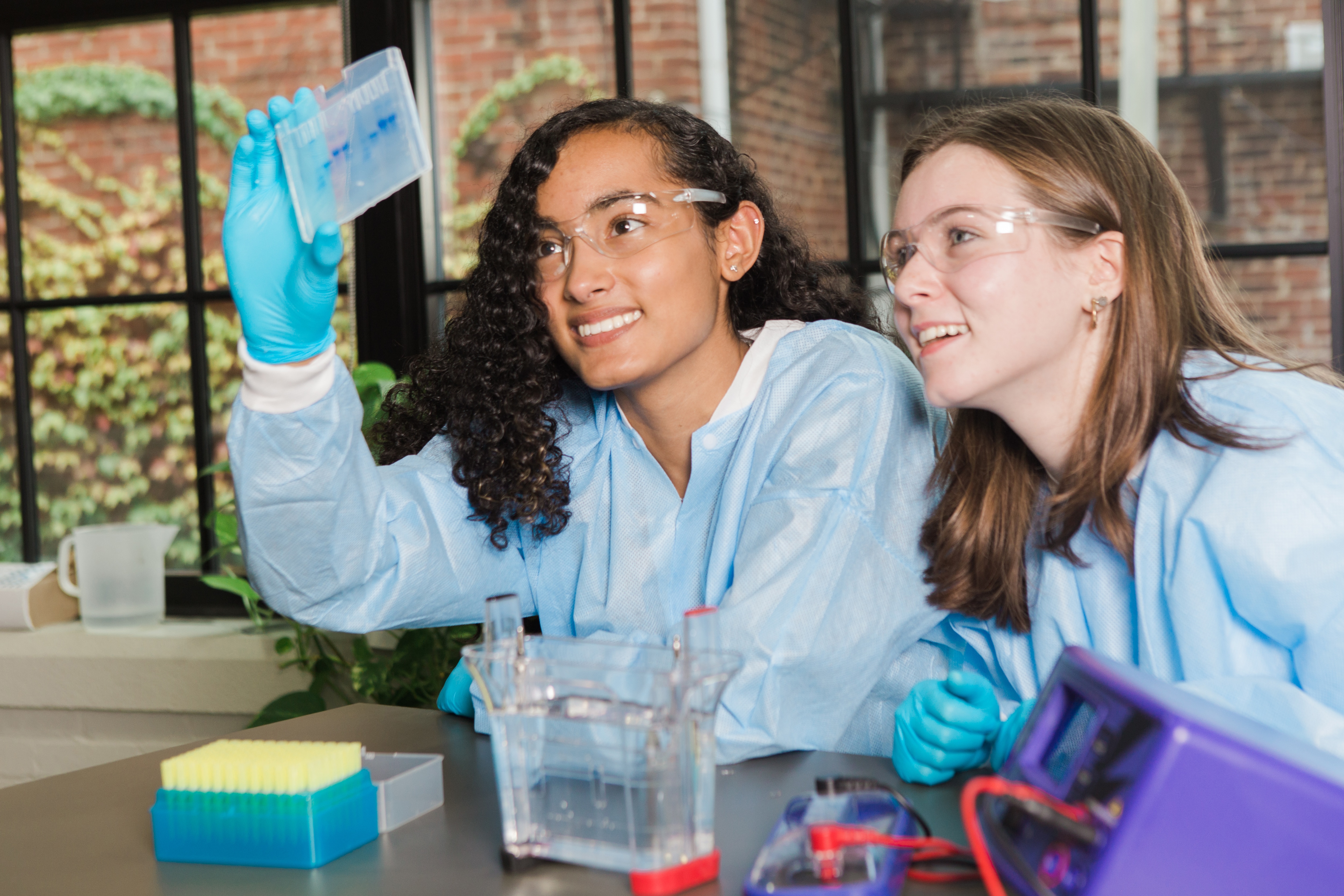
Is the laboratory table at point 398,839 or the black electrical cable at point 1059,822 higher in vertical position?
the black electrical cable at point 1059,822

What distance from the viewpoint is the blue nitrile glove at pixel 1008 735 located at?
1.05m

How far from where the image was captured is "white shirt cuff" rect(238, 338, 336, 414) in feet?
3.58

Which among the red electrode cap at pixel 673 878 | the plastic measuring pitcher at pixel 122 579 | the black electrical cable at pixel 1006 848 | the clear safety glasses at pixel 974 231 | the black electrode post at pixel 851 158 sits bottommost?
the plastic measuring pitcher at pixel 122 579

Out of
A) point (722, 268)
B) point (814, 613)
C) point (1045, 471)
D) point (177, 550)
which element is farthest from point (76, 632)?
point (1045, 471)

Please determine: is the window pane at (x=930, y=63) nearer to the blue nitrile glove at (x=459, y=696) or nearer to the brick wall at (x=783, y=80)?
the brick wall at (x=783, y=80)

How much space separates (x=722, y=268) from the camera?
155cm

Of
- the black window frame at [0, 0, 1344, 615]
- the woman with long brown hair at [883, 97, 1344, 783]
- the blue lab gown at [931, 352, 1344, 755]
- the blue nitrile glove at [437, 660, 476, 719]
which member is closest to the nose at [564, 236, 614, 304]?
the woman with long brown hair at [883, 97, 1344, 783]

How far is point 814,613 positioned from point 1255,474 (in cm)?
42

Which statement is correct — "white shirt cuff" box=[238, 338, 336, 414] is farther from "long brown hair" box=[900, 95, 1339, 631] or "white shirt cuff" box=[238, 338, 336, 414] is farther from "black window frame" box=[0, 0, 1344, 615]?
"black window frame" box=[0, 0, 1344, 615]

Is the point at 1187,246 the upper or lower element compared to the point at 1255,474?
upper

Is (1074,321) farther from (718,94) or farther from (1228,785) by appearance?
(718,94)

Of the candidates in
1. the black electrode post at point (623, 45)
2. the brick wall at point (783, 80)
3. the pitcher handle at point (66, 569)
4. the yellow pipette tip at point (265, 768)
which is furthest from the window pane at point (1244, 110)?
the pitcher handle at point (66, 569)

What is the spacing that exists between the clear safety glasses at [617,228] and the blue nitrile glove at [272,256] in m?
0.38

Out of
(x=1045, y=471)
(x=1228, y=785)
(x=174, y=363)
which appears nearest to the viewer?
(x=1228, y=785)
